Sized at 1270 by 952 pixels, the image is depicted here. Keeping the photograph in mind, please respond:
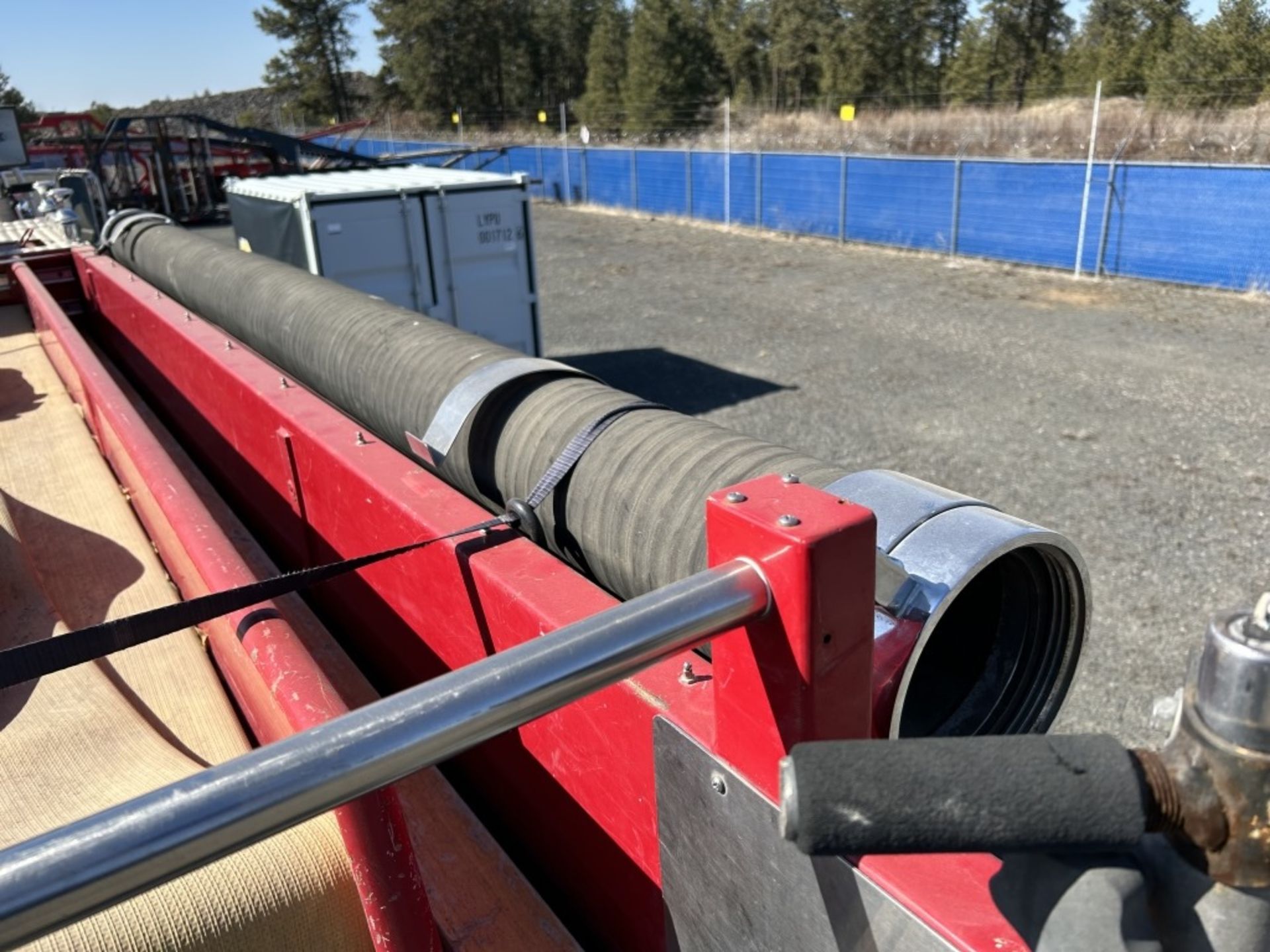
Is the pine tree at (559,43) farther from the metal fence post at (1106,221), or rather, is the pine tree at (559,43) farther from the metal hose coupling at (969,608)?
the metal hose coupling at (969,608)

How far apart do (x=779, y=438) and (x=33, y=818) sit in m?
6.75

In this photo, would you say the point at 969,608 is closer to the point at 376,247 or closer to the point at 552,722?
the point at 552,722

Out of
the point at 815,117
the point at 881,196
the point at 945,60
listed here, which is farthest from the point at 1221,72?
the point at 945,60

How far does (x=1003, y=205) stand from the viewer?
1481 centimetres

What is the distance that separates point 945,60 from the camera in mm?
44656

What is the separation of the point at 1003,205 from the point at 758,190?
5.54 metres

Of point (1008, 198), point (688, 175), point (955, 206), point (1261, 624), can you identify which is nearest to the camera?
point (1261, 624)

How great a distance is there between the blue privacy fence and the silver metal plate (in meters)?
9.25

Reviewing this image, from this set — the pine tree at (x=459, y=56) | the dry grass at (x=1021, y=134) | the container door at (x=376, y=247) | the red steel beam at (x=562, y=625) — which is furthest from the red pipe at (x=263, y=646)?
the pine tree at (x=459, y=56)

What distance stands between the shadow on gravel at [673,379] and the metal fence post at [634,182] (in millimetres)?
12518

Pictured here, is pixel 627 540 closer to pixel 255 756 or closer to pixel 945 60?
pixel 255 756

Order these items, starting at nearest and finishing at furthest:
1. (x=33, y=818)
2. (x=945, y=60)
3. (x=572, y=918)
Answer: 1. (x=33, y=818)
2. (x=572, y=918)
3. (x=945, y=60)

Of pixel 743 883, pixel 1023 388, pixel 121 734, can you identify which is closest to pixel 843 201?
pixel 1023 388

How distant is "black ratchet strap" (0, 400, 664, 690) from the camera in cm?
123
